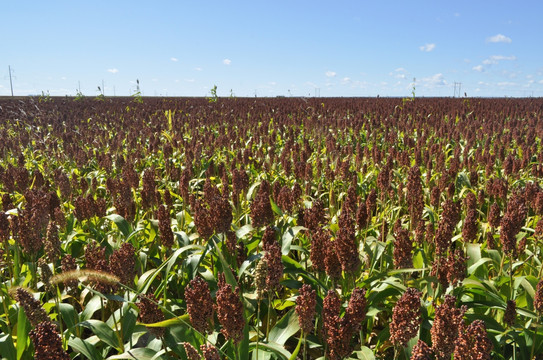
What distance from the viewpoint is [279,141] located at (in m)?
11.0

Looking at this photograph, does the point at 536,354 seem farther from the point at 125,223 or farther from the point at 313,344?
the point at 125,223

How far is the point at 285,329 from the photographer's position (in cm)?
259

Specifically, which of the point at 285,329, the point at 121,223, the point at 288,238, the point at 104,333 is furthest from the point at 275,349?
the point at 121,223

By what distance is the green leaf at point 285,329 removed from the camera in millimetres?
2553

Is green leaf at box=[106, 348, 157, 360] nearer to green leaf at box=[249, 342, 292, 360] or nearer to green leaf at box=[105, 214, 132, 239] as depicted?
green leaf at box=[249, 342, 292, 360]

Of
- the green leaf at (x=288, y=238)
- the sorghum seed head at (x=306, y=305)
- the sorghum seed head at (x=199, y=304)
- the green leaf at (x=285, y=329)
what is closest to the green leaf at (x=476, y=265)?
the green leaf at (x=288, y=238)

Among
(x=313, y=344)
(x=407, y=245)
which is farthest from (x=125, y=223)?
(x=407, y=245)

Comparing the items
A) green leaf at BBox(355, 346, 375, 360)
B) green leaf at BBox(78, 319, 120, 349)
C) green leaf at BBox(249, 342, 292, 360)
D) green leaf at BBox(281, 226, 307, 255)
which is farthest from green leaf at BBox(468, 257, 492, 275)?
green leaf at BBox(78, 319, 120, 349)

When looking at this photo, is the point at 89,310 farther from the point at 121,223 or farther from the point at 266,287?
the point at 266,287

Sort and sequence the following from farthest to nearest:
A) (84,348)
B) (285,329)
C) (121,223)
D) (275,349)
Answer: (121,223) → (285,329) → (84,348) → (275,349)

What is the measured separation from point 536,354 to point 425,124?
11.2m

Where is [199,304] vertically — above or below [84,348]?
above

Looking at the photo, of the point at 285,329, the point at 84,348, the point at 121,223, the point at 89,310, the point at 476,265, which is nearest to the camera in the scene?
the point at 84,348

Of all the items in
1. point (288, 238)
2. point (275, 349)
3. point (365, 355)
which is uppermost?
point (288, 238)
